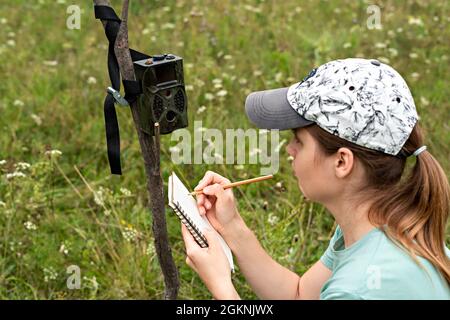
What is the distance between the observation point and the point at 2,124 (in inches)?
149

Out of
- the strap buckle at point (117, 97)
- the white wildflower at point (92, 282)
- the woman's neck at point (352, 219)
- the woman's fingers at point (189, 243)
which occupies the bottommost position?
the white wildflower at point (92, 282)

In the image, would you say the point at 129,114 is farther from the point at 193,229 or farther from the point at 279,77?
the point at 193,229

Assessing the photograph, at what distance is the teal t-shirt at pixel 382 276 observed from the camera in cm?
159

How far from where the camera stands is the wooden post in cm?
181

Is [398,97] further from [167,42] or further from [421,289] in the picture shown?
[167,42]

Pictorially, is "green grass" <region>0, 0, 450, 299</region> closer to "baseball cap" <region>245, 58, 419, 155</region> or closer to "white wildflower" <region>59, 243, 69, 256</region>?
"white wildflower" <region>59, 243, 69, 256</region>

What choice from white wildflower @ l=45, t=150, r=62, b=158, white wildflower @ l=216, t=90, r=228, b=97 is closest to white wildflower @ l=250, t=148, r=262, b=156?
white wildflower @ l=216, t=90, r=228, b=97

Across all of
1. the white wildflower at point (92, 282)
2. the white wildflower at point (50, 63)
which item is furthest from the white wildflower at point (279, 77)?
the white wildflower at point (92, 282)

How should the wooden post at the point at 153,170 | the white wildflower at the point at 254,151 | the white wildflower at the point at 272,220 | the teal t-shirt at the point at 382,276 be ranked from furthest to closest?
the white wildflower at the point at 254,151 < the white wildflower at the point at 272,220 < the wooden post at the point at 153,170 < the teal t-shirt at the point at 382,276

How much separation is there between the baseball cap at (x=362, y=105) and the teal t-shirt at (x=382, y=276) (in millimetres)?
201

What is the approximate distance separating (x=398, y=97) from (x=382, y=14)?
11.1ft

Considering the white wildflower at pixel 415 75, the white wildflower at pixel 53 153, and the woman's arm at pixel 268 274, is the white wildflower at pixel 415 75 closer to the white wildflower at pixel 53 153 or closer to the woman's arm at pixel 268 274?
the white wildflower at pixel 53 153

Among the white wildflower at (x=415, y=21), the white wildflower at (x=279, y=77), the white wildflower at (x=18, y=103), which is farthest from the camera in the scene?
the white wildflower at (x=415, y=21)
